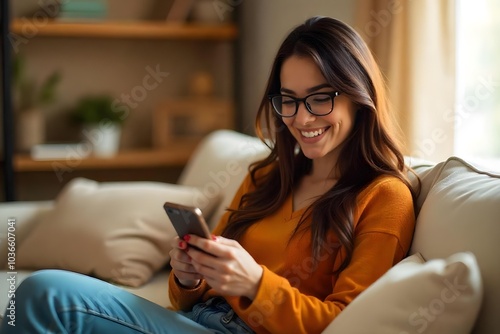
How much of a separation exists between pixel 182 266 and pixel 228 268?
0.23 metres

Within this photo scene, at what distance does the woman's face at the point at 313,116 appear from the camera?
61.3 inches

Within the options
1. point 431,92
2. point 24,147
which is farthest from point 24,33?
point 431,92

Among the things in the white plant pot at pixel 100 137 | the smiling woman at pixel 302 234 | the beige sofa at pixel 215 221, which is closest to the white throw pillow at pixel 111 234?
the beige sofa at pixel 215 221

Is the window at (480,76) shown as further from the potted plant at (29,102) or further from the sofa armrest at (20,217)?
the potted plant at (29,102)

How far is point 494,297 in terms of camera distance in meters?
1.26

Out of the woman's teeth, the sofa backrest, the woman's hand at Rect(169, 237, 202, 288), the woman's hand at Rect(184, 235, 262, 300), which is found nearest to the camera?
the woman's hand at Rect(184, 235, 262, 300)

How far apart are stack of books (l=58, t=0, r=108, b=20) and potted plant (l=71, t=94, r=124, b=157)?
39cm

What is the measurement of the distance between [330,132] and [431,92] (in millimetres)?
845

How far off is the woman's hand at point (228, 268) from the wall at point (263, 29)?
1.66 metres

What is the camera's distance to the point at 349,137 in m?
1.64

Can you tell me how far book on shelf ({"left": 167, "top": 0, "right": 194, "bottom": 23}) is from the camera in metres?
3.54

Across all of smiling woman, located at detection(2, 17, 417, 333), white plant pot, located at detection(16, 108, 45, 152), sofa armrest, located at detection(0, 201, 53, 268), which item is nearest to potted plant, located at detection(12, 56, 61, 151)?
white plant pot, located at detection(16, 108, 45, 152)

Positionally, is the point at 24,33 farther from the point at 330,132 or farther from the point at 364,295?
the point at 364,295

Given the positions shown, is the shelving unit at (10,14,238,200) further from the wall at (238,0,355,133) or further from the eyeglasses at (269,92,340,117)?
the eyeglasses at (269,92,340,117)
